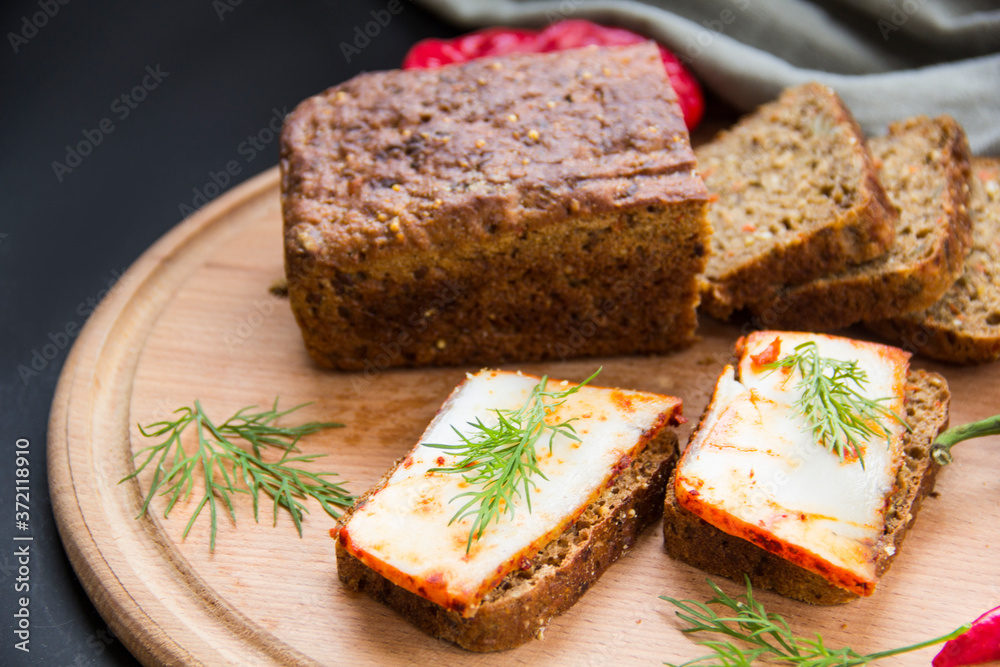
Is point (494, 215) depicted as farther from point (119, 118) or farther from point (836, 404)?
point (119, 118)

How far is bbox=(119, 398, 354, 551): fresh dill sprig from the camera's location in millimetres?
3545


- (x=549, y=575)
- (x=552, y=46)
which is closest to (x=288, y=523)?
(x=549, y=575)

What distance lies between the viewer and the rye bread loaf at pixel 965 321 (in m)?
4.04

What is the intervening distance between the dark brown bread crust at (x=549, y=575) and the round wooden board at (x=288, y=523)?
0.19 ft

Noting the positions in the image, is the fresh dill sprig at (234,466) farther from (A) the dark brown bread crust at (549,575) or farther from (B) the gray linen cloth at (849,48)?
(B) the gray linen cloth at (849,48)

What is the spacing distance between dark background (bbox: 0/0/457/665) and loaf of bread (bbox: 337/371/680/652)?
2132 mm

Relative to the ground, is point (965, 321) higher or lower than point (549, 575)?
higher

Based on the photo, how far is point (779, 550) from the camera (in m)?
2.96

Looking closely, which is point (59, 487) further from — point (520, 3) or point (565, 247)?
point (520, 3)

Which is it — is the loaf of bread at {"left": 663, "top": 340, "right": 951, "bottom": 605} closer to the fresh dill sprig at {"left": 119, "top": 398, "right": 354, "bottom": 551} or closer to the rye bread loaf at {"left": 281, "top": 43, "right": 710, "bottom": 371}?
the rye bread loaf at {"left": 281, "top": 43, "right": 710, "bottom": 371}

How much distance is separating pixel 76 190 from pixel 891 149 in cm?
474

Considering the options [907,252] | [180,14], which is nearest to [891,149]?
[907,252]

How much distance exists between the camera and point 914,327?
4.12 metres

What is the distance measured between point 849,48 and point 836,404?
9.97ft
